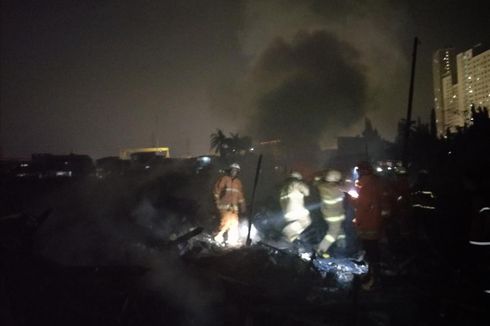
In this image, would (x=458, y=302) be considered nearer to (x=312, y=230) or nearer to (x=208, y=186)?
(x=312, y=230)

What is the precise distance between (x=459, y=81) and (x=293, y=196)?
124 feet

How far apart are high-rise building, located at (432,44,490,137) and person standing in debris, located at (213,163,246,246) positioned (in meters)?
21.7

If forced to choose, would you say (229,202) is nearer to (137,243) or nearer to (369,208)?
(137,243)

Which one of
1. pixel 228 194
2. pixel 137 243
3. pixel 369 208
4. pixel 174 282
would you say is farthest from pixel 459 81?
pixel 174 282

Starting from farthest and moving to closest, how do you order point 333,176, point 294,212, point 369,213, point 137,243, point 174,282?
point 294,212 < point 137,243 < point 333,176 < point 369,213 < point 174,282

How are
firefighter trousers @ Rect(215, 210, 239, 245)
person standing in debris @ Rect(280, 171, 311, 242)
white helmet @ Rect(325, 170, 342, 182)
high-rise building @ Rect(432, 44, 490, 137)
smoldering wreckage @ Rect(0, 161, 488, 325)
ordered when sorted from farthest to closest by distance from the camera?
1. high-rise building @ Rect(432, 44, 490, 137)
2. firefighter trousers @ Rect(215, 210, 239, 245)
3. person standing in debris @ Rect(280, 171, 311, 242)
4. white helmet @ Rect(325, 170, 342, 182)
5. smoldering wreckage @ Rect(0, 161, 488, 325)

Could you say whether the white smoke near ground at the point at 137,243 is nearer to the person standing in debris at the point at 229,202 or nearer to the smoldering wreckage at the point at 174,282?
the smoldering wreckage at the point at 174,282

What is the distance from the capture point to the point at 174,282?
5.64m

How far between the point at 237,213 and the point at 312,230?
1.63 meters

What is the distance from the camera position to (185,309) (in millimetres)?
5129

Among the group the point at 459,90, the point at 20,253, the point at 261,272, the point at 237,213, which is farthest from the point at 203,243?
the point at 459,90

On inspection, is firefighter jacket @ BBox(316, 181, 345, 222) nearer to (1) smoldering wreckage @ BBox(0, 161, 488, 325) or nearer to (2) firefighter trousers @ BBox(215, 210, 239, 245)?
(1) smoldering wreckage @ BBox(0, 161, 488, 325)

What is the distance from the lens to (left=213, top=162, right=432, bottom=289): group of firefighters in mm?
5949

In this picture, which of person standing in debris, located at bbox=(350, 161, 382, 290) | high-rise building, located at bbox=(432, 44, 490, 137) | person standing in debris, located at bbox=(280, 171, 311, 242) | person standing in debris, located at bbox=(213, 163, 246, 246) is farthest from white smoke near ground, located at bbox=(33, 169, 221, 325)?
high-rise building, located at bbox=(432, 44, 490, 137)
